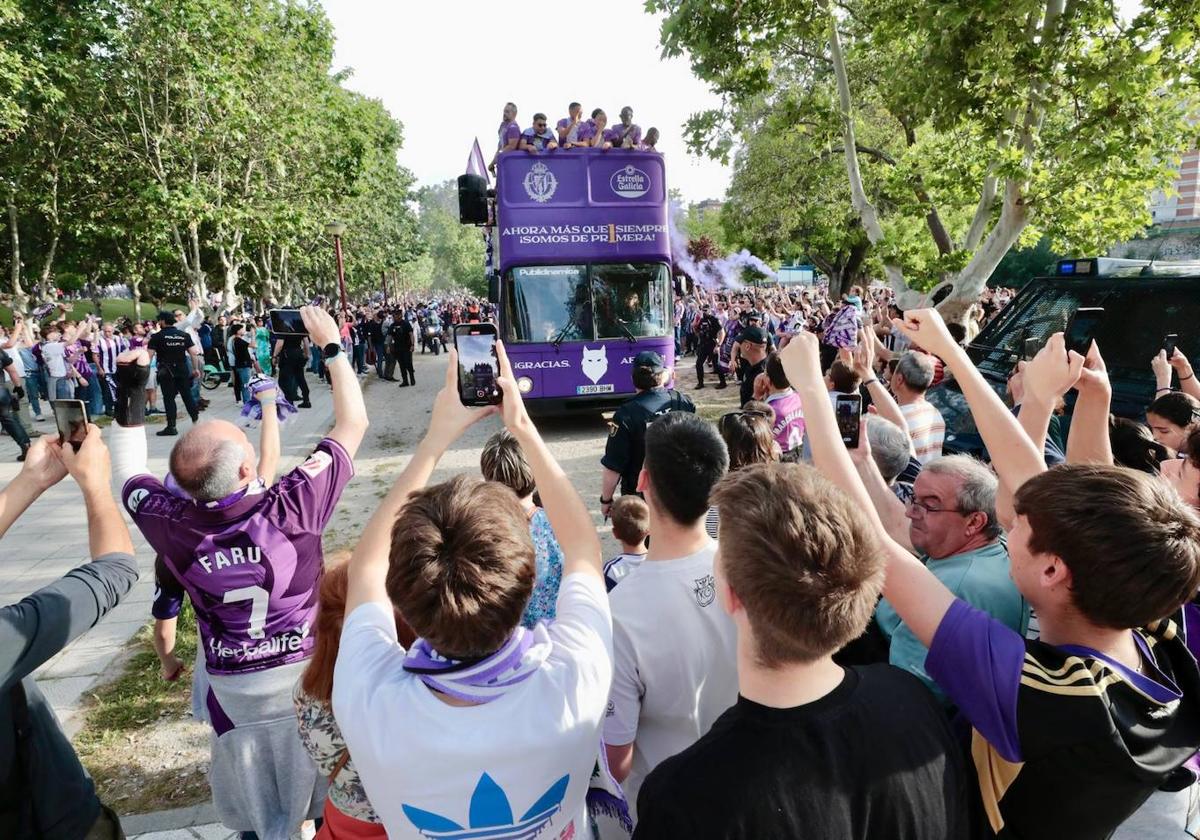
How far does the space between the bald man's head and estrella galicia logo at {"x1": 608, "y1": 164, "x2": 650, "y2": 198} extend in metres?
8.05

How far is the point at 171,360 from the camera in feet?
34.8

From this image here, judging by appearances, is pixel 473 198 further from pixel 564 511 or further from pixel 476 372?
pixel 564 511

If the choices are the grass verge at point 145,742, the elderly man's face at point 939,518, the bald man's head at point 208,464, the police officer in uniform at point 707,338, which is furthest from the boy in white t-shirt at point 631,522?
the police officer in uniform at point 707,338

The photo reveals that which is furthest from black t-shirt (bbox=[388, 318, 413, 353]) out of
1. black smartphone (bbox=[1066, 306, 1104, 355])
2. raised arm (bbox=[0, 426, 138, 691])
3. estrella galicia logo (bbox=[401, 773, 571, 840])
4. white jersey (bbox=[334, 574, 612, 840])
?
estrella galicia logo (bbox=[401, 773, 571, 840])

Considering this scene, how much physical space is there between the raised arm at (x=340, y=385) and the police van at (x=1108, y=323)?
392cm

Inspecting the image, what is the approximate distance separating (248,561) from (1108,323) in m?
6.13

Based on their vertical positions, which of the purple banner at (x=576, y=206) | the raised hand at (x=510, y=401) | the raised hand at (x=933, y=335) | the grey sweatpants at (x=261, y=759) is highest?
the purple banner at (x=576, y=206)

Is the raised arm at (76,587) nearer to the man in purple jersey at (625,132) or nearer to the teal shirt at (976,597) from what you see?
the teal shirt at (976,597)

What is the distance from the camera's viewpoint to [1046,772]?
133cm

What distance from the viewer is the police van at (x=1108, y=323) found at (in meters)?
4.80

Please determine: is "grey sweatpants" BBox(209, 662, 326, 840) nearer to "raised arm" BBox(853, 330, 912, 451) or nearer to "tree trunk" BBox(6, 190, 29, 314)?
"raised arm" BBox(853, 330, 912, 451)

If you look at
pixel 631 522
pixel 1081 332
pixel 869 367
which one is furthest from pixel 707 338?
pixel 631 522

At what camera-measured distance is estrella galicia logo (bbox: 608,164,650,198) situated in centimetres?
952

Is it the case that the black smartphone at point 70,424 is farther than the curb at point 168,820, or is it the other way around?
the curb at point 168,820
